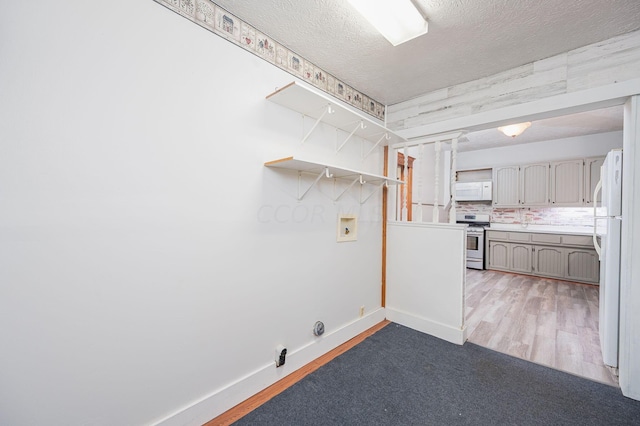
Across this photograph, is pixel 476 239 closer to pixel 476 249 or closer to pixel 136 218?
pixel 476 249

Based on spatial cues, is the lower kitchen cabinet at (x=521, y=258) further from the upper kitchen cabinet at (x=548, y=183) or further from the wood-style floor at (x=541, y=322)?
the upper kitchen cabinet at (x=548, y=183)

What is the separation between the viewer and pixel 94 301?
3.68 ft

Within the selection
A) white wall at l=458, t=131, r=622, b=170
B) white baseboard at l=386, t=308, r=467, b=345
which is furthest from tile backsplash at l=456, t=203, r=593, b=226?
white baseboard at l=386, t=308, r=467, b=345

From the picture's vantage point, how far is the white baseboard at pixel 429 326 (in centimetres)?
235

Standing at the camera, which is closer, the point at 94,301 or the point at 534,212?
the point at 94,301

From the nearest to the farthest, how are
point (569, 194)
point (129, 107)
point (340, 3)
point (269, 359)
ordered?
point (129, 107)
point (340, 3)
point (269, 359)
point (569, 194)

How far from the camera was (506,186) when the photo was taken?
5258mm

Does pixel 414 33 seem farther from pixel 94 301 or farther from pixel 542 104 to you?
pixel 94 301

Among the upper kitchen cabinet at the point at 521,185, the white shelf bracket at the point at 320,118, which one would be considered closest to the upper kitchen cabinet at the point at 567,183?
the upper kitchen cabinet at the point at 521,185

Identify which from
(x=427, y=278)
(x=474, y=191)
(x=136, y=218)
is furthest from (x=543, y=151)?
(x=136, y=218)

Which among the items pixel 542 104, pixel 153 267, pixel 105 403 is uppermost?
pixel 542 104

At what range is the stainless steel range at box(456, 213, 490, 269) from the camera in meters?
5.35

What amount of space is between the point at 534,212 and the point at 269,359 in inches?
230

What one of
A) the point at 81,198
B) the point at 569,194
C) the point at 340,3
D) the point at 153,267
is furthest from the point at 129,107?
the point at 569,194
